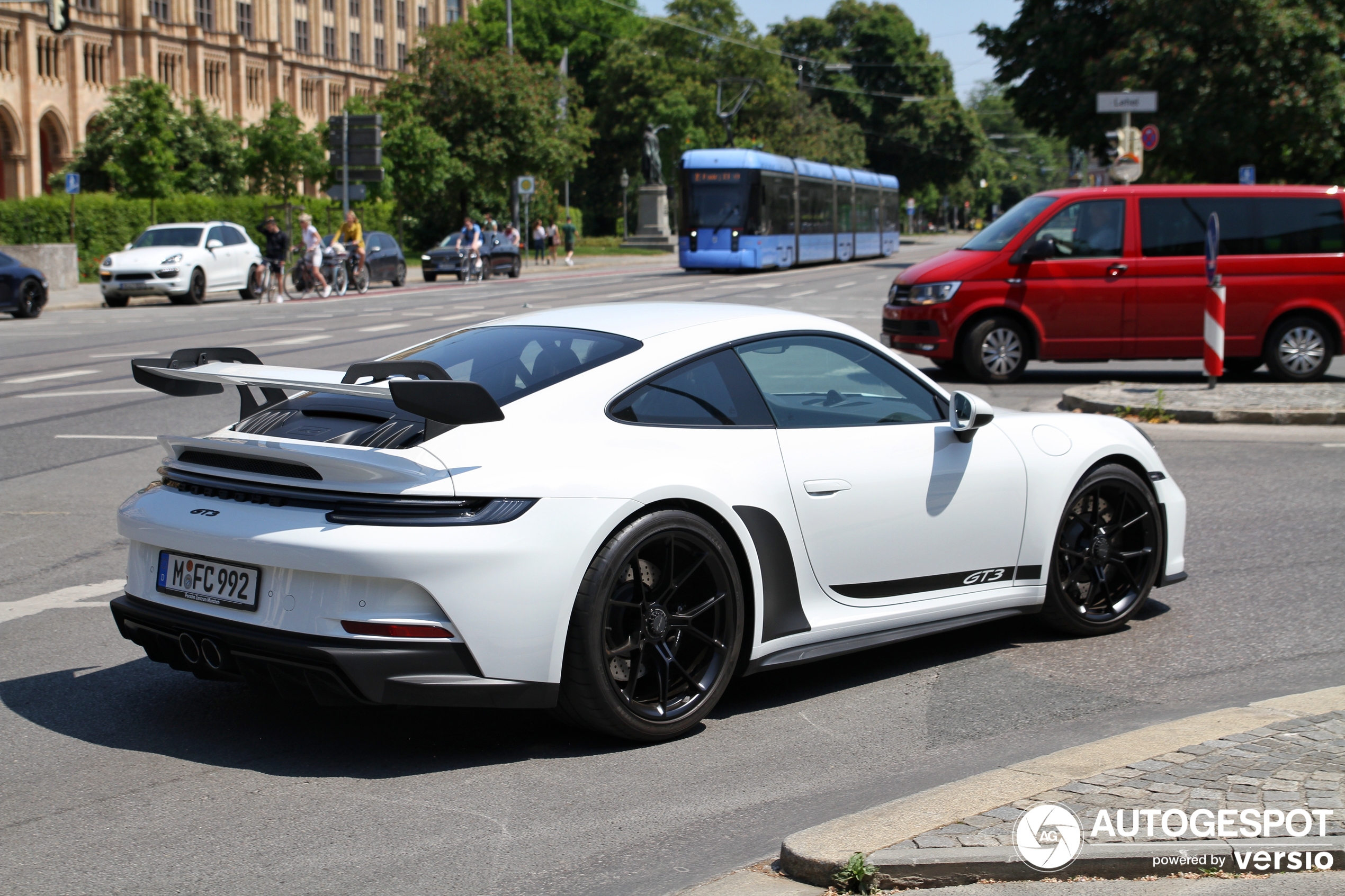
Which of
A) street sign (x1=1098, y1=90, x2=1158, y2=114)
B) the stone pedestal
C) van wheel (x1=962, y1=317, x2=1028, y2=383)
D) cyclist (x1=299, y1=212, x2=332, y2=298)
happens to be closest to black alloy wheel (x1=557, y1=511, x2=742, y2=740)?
van wheel (x1=962, y1=317, x2=1028, y2=383)

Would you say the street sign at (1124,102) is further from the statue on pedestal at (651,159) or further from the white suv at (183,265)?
the statue on pedestal at (651,159)

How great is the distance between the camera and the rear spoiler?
4.08 meters

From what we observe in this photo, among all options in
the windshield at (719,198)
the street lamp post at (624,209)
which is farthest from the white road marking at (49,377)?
the street lamp post at (624,209)

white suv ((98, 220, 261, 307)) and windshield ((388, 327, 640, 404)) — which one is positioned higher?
white suv ((98, 220, 261, 307))

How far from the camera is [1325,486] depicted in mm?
9375

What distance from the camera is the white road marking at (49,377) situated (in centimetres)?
1519

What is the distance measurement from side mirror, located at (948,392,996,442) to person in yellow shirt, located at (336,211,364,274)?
29.5 m

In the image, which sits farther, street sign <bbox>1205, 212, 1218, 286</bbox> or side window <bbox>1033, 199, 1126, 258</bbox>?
side window <bbox>1033, 199, 1126, 258</bbox>

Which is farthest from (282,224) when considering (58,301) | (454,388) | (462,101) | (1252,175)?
(454,388)

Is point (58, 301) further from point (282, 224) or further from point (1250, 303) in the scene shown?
point (1250, 303)

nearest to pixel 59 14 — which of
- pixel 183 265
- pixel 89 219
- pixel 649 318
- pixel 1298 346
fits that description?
pixel 183 265

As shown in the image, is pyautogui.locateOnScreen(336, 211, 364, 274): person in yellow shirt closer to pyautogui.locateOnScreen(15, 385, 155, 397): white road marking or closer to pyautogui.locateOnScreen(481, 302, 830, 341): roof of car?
pyautogui.locateOnScreen(15, 385, 155, 397): white road marking

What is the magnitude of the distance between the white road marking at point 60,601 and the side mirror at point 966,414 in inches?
136

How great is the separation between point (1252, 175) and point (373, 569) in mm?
34639
